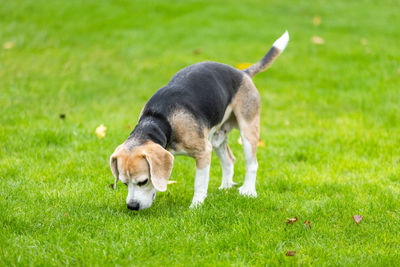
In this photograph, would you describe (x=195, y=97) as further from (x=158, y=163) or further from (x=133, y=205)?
(x=133, y=205)

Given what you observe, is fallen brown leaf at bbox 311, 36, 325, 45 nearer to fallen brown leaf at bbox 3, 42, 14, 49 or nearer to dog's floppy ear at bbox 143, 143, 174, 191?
fallen brown leaf at bbox 3, 42, 14, 49

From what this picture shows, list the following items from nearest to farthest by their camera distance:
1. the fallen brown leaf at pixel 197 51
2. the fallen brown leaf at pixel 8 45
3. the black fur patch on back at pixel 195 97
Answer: the black fur patch on back at pixel 195 97 < the fallen brown leaf at pixel 197 51 < the fallen brown leaf at pixel 8 45

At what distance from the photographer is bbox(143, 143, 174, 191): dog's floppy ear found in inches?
179

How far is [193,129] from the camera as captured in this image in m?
5.14

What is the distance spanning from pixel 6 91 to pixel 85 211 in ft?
17.7

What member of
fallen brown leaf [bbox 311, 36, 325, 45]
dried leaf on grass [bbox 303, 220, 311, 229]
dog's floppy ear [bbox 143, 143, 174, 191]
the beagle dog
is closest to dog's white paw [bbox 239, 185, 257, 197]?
the beagle dog

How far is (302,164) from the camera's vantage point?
22.4 ft

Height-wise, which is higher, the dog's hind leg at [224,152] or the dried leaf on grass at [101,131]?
the dog's hind leg at [224,152]

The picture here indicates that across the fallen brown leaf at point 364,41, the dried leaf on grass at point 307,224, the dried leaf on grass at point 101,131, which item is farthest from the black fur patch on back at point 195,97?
the fallen brown leaf at point 364,41

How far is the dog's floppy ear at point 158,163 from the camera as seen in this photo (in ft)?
15.0

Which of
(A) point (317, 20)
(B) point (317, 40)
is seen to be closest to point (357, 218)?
(B) point (317, 40)

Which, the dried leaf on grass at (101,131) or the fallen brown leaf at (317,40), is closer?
the dried leaf on grass at (101,131)

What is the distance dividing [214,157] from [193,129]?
7.01 ft

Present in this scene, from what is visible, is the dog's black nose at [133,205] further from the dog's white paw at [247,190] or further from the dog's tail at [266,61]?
the dog's tail at [266,61]
